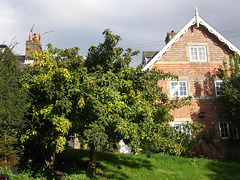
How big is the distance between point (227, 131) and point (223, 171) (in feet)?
16.3

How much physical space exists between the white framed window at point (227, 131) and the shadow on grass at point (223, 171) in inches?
123

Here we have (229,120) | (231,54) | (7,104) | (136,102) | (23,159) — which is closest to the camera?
(7,104)

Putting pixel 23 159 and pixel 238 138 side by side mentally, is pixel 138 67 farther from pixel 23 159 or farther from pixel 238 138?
pixel 238 138

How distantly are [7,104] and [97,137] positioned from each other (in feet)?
10.9

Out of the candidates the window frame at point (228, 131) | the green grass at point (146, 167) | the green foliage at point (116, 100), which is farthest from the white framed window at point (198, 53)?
the green grass at point (146, 167)

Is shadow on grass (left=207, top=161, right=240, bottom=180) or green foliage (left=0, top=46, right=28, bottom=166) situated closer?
green foliage (left=0, top=46, right=28, bottom=166)

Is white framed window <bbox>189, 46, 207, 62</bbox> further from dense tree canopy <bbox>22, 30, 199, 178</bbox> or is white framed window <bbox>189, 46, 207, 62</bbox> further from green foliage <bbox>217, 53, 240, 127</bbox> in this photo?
dense tree canopy <bbox>22, 30, 199, 178</bbox>

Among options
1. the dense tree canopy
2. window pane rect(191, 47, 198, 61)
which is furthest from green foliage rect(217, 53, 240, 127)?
the dense tree canopy

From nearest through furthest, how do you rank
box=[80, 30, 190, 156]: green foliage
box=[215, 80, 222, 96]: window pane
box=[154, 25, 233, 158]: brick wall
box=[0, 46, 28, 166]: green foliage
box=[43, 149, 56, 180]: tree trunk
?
box=[0, 46, 28, 166]: green foliage → box=[80, 30, 190, 156]: green foliage → box=[43, 149, 56, 180]: tree trunk → box=[154, 25, 233, 158]: brick wall → box=[215, 80, 222, 96]: window pane

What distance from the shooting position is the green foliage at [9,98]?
27.4 ft

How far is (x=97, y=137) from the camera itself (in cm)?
870

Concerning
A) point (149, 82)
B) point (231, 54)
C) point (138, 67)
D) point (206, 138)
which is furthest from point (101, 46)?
point (231, 54)

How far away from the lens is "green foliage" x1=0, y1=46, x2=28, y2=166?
8.35 m

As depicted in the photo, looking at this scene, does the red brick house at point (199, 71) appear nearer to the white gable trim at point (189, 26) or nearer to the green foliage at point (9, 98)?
the white gable trim at point (189, 26)
